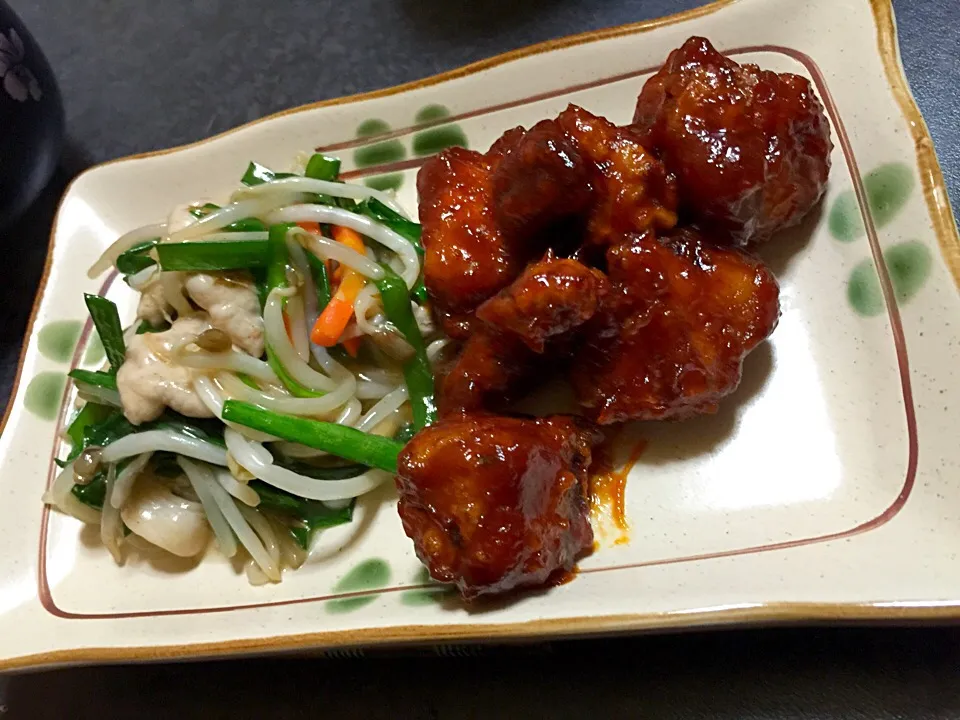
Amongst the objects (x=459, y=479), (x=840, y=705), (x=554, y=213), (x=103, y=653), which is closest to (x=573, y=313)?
(x=554, y=213)

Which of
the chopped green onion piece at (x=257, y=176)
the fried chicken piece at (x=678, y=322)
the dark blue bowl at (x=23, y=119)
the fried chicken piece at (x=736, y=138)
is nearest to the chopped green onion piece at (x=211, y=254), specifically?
the chopped green onion piece at (x=257, y=176)

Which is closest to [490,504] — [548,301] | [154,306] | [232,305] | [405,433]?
[548,301]

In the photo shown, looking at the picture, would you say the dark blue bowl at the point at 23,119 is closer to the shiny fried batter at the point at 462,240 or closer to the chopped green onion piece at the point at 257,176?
the chopped green onion piece at the point at 257,176

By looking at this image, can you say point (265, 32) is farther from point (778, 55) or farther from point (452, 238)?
point (778, 55)

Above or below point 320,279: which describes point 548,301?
above

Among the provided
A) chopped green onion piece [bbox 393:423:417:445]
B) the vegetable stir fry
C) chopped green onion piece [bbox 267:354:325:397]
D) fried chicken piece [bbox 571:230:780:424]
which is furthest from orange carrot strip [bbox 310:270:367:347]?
fried chicken piece [bbox 571:230:780:424]

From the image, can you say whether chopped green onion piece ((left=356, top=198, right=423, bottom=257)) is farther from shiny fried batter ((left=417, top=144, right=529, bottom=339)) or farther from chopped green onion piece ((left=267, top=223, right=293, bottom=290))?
chopped green onion piece ((left=267, top=223, right=293, bottom=290))

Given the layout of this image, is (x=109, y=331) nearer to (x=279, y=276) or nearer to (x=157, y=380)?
(x=157, y=380)
